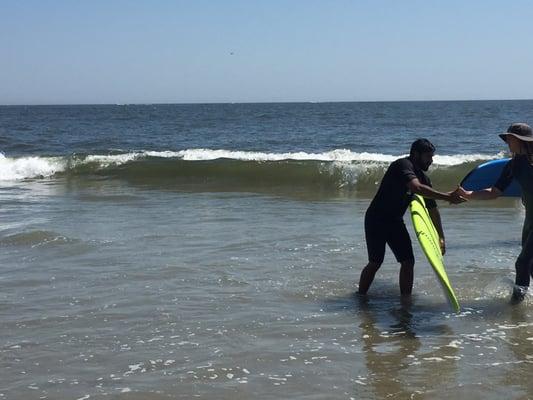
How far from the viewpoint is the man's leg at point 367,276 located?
21.8ft

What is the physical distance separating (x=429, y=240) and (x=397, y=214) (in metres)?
0.36

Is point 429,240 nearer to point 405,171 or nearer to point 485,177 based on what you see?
point 405,171

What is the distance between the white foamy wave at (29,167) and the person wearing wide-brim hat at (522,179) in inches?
637

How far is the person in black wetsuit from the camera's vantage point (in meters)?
6.23

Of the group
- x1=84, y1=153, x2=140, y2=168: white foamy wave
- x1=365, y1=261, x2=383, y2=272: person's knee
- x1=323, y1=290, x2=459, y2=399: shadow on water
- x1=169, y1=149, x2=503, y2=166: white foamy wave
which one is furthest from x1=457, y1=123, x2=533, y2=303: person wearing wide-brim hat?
x1=84, y1=153, x2=140, y2=168: white foamy wave

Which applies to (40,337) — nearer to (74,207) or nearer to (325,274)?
(325,274)

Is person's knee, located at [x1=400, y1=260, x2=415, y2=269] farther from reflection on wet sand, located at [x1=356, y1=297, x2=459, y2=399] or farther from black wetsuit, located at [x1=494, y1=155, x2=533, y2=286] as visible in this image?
black wetsuit, located at [x1=494, y1=155, x2=533, y2=286]

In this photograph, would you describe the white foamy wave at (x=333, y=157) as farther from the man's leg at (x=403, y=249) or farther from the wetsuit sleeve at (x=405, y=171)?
the wetsuit sleeve at (x=405, y=171)

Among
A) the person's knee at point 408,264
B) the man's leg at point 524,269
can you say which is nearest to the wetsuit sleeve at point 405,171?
the person's knee at point 408,264

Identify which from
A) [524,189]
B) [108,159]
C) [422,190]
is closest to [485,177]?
[524,189]

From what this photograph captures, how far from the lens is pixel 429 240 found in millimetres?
6457

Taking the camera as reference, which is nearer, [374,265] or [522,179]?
[522,179]

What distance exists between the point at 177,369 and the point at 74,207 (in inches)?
343

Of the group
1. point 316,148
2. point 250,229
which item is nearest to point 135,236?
point 250,229
